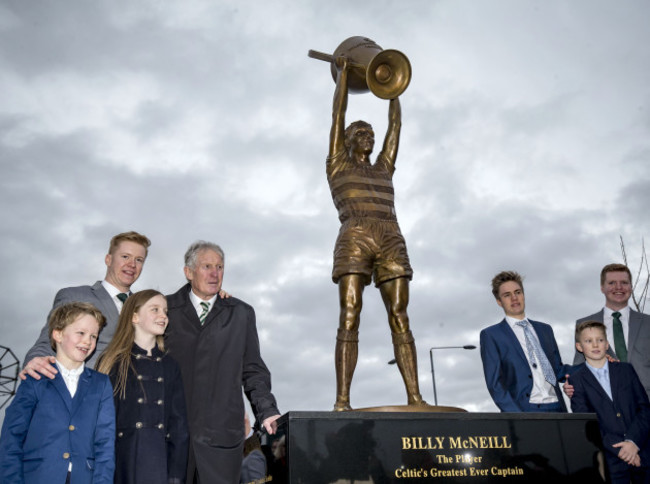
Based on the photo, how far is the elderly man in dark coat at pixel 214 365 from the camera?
4.98m

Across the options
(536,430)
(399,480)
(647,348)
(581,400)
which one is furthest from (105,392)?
(647,348)

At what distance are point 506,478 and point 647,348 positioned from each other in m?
2.65

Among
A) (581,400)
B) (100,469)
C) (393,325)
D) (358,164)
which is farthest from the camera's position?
(358,164)

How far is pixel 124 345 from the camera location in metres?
4.79

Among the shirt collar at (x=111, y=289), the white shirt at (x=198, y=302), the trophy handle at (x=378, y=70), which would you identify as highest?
the trophy handle at (x=378, y=70)

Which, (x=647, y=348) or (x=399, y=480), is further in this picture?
(x=647, y=348)

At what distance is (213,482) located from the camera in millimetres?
4824

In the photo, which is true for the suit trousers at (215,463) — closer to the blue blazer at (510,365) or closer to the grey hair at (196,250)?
the grey hair at (196,250)

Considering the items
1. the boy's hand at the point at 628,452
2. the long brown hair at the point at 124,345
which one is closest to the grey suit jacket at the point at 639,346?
the boy's hand at the point at 628,452

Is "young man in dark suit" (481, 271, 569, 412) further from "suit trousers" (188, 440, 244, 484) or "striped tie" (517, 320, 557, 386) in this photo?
"suit trousers" (188, 440, 244, 484)

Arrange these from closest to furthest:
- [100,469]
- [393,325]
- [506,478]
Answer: [100,469]
[506,478]
[393,325]

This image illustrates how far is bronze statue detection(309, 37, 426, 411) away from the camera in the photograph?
6176 mm

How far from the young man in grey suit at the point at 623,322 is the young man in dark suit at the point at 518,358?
24.5 inches

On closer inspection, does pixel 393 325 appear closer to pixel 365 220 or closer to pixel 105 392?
pixel 365 220
